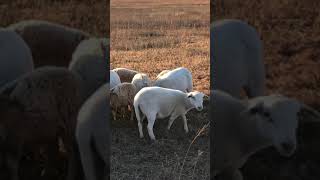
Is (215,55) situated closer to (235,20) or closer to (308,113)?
(235,20)

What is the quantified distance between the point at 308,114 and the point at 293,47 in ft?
0.85

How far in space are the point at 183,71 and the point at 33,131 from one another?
3344 mm

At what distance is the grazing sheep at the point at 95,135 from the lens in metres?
1.94

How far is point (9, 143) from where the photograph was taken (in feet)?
6.47

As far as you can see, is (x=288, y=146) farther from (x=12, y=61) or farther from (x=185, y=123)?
(x=185, y=123)

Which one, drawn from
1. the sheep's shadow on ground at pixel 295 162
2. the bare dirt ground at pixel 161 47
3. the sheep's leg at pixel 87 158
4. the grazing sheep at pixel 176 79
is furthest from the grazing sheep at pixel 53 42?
the grazing sheep at pixel 176 79

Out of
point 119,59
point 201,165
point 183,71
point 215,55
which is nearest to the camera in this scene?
point 215,55

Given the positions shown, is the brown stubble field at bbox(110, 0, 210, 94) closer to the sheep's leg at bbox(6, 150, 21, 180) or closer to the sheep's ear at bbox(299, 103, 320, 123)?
the sheep's ear at bbox(299, 103, 320, 123)

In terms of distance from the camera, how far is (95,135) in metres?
1.96

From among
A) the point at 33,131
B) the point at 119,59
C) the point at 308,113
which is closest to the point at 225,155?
the point at 308,113

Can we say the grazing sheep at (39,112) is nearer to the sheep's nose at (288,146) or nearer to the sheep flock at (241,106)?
the sheep flock at (241,106)

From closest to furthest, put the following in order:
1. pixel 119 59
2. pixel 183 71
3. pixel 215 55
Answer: pixel 215 55 → pixel 183 71 → pixel 119 59

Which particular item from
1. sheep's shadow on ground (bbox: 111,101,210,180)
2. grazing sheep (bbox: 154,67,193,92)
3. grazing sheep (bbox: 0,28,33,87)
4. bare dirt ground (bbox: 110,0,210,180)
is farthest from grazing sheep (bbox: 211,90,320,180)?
grazing sheep (bbox: 154,67,193,92)

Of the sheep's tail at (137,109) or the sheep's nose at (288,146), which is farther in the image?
the sheep's tail at (137,109)
